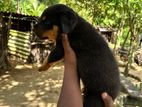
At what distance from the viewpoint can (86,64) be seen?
8.54ft

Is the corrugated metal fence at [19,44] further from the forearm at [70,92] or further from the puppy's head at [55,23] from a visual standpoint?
the forearm at [70,92]

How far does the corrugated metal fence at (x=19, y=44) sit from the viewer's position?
16.7m

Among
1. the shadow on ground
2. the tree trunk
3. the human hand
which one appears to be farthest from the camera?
the tree trunk

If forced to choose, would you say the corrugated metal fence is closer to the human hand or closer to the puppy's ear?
the puppy's ear

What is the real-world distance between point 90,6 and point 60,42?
15.1m

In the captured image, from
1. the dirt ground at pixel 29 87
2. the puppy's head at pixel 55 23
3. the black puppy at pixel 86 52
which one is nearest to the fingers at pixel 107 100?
the black puppy at pixel 86 52

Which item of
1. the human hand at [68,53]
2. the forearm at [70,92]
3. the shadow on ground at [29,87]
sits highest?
the human hand at [68,53]

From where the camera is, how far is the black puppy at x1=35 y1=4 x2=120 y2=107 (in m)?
2.59

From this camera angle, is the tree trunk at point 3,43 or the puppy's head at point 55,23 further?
the tree trunk at point 3,43

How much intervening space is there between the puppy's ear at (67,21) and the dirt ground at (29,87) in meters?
7.43

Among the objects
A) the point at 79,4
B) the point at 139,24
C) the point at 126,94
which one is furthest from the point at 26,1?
the point at 126,94

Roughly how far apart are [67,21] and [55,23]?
141 millimetres

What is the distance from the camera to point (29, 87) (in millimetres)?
12047

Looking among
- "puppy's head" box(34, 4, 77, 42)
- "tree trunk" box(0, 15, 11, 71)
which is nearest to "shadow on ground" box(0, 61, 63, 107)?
"tree trunk" box(0, 15, 11, 71)
